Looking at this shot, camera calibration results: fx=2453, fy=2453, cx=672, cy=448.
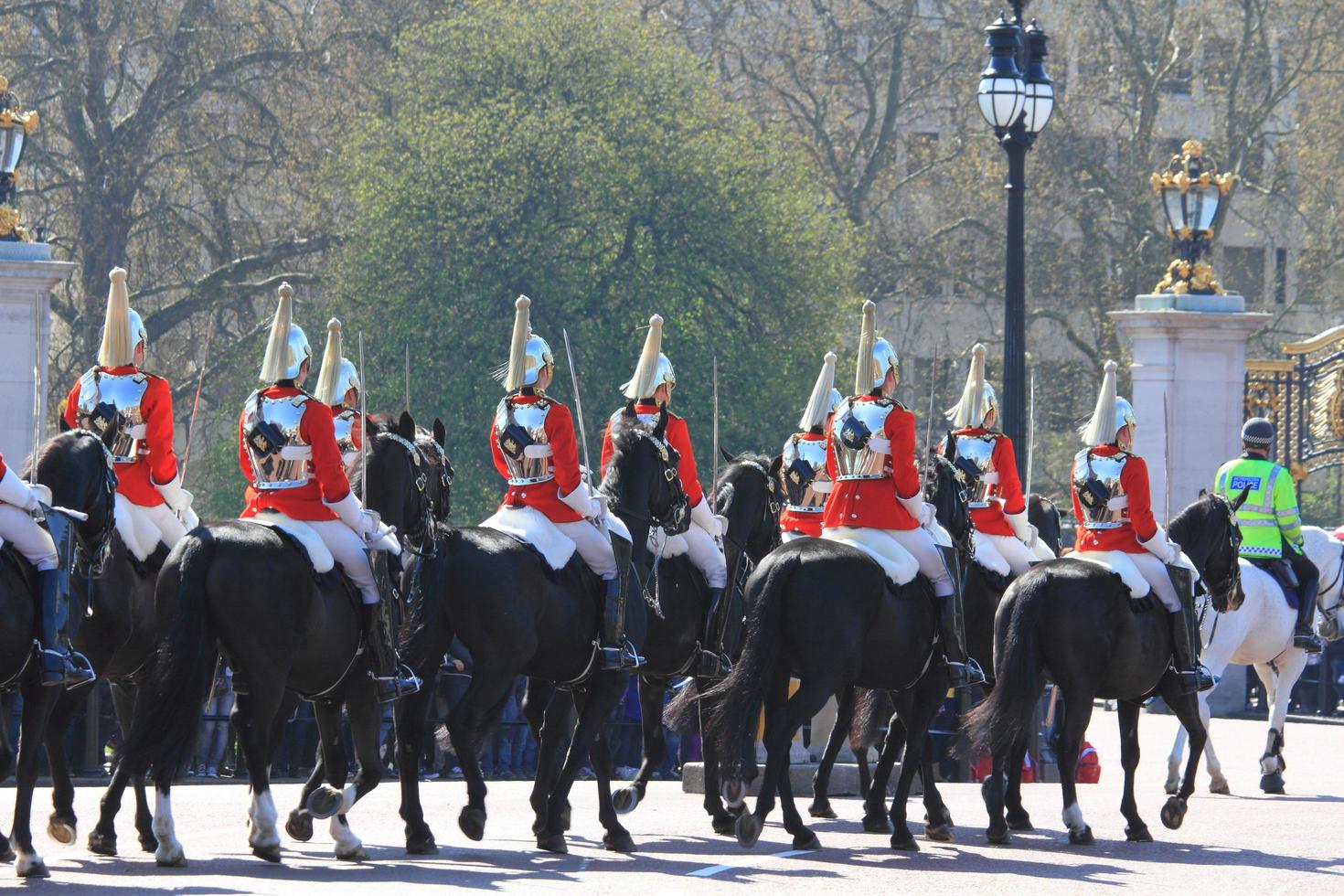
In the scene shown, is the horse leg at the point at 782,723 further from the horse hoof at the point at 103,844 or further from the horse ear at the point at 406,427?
the horse hoof at the point at 103,844

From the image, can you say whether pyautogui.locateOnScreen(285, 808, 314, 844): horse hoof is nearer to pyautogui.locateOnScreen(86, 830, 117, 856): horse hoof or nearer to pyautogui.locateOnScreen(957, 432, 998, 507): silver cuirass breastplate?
pyautogui.locateOnScreen(86, 830, 117, 856): horse hoof

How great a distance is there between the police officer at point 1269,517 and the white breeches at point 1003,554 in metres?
2.86

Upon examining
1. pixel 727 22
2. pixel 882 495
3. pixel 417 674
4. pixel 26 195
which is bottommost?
pixel 417 674

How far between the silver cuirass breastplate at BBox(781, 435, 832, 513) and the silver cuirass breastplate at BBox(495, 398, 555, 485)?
2.95m

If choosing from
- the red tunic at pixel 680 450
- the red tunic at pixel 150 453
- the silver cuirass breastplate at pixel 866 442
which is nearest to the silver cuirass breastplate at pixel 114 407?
the red tunic at pixel 150 453

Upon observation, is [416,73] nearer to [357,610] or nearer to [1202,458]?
[1202,458]

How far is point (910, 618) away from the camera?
11500 millimetres

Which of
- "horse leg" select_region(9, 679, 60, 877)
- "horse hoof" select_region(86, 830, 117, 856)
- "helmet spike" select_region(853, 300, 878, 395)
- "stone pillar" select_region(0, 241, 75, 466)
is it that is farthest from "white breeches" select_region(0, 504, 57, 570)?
"stone pillar" select_region(0, 241, 75, 466)

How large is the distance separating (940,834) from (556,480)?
103 inches

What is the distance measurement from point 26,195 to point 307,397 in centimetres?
2205

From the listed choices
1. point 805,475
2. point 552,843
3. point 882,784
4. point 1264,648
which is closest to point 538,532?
point 552,843

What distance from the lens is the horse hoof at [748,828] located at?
10.8 metres

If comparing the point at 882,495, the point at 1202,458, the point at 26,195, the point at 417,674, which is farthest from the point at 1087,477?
the point at 26,195

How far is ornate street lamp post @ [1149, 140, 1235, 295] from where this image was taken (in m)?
22.1
